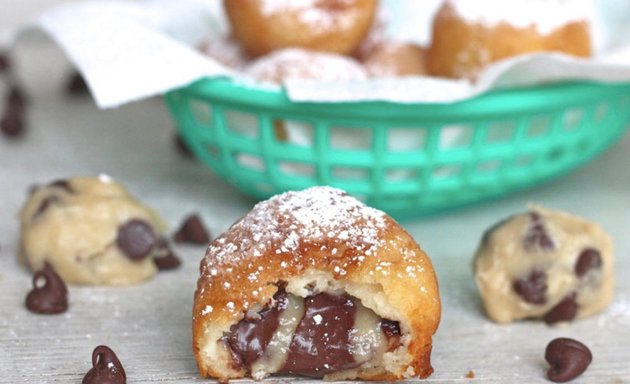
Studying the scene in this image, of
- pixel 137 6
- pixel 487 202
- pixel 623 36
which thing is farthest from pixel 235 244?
pixel 623 36

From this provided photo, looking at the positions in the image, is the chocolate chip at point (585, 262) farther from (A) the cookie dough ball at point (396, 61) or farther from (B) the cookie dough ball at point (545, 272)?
(A) the cookie dough ball at point (396, 61)

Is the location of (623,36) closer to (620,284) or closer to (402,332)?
(620,284)

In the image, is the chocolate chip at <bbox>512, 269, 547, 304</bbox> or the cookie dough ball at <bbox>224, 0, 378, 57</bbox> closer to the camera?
the chocolate chip at <bbox>512, 269, 547, 304</bbox>

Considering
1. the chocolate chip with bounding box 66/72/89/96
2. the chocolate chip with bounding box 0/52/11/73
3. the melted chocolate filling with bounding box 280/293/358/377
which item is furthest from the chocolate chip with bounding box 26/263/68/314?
the chocolate chip with bounding box 0/52/11/73

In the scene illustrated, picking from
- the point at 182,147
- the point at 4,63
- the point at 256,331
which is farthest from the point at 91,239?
the point at 4,63

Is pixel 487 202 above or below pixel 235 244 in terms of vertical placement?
below

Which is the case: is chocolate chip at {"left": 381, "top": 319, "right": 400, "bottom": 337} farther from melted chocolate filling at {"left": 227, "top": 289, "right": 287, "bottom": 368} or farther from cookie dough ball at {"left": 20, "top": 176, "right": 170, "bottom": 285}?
cookie dough ball at {"left": 20, "top": 176, "right": 170, "bottom": 285}
